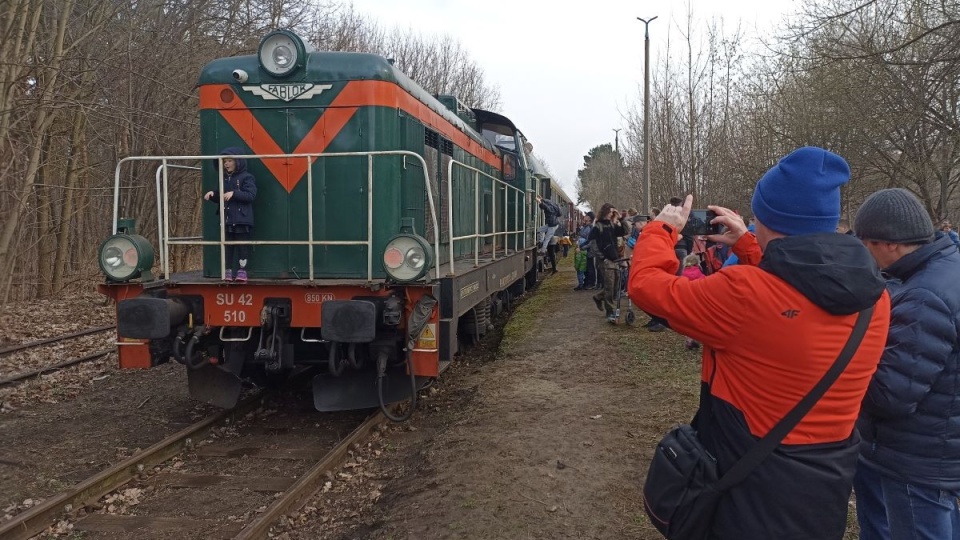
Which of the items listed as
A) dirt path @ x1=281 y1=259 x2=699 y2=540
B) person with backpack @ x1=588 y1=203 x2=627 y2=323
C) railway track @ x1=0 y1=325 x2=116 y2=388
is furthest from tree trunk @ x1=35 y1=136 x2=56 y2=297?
person with backpack @ x1=588 y1=203 x2=627 y2=323

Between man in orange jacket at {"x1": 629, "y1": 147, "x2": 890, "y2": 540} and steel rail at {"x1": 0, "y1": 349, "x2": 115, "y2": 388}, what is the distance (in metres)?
8.05

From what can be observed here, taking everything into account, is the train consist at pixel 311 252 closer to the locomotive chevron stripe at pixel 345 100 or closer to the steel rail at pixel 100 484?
the locomotive chevron stripe at pixel 345 100

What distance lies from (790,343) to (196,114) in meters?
16.5

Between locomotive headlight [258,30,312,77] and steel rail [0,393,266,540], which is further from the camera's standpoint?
locomotive headlight [258,30,312,77]

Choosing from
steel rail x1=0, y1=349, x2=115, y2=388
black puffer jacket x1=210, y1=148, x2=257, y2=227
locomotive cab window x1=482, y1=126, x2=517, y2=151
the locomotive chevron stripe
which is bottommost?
steel rail x1=0, y1=349, x2=115, y2=388

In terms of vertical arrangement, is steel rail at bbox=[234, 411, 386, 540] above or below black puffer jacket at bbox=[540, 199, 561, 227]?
below

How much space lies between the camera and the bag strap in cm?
198

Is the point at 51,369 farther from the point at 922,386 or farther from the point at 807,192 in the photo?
the point at 922,386

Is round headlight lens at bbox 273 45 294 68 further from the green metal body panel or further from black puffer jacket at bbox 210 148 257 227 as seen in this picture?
black puffer jacket at bbox 210 148 257 227

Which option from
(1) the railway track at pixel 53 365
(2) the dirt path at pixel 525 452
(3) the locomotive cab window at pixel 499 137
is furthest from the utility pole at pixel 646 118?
(1) the railway track at pixel 53 365

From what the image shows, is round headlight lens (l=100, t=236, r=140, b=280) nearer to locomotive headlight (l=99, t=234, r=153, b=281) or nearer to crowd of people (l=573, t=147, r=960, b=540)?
locomotive headlight (l=99, t=234, r=153, b=281)

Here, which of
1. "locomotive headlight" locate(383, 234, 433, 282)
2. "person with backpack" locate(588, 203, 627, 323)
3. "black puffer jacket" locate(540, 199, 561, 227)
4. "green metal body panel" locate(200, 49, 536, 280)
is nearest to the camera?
"locomotive headlight" locate(383, 234, 433, 282)

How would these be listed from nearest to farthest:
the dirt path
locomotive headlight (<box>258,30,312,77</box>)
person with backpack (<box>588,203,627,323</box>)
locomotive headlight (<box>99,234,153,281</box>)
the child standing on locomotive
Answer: the dirt path < locomotive headlight (<box>99,234,153,281</box>) < the child standing on locomotive < locomotive headlight (<box>258,30,312,77</box>) < person with backpack (<box>588,203,627,323</box>)

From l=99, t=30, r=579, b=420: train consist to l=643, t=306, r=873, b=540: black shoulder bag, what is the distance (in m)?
3.21
